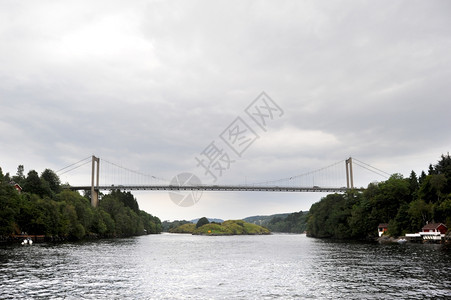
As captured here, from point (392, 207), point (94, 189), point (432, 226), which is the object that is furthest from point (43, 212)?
point (392, 207)

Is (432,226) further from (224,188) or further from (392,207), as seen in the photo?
(224,188)

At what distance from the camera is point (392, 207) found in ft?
416

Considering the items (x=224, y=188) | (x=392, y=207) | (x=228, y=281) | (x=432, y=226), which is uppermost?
(x=224, y=188)

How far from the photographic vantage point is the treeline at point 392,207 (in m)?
100

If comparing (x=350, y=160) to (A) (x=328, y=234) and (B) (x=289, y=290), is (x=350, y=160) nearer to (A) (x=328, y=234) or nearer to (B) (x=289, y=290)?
(A) (x=328, y=234)

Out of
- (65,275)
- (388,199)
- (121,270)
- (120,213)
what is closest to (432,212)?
(388,199)

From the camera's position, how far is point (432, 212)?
9975 cm

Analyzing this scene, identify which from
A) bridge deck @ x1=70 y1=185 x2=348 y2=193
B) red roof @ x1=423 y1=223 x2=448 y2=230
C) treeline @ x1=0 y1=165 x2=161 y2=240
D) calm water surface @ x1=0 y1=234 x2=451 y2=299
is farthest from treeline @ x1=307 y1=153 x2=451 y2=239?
treeline @ x1=0 y1=165 x2=161 y2=240

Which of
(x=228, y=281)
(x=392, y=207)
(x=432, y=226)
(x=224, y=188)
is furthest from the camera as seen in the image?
(x=224, y=188)

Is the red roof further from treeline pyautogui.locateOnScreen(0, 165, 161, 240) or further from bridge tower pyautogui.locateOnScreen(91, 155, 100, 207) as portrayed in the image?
bridge tower pyautogui.locateOnScreen(91, 155, 100, 207)

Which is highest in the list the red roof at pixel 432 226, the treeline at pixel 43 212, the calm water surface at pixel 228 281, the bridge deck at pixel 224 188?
the bridge deck at pixel 224 188

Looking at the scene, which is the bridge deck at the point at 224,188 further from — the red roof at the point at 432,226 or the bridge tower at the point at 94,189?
the red roof at the point at 432,226

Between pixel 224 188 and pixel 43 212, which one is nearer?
pixel 43 212

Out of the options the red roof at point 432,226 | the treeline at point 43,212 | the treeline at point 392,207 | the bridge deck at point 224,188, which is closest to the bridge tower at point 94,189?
the bridge deck at point 224,188
